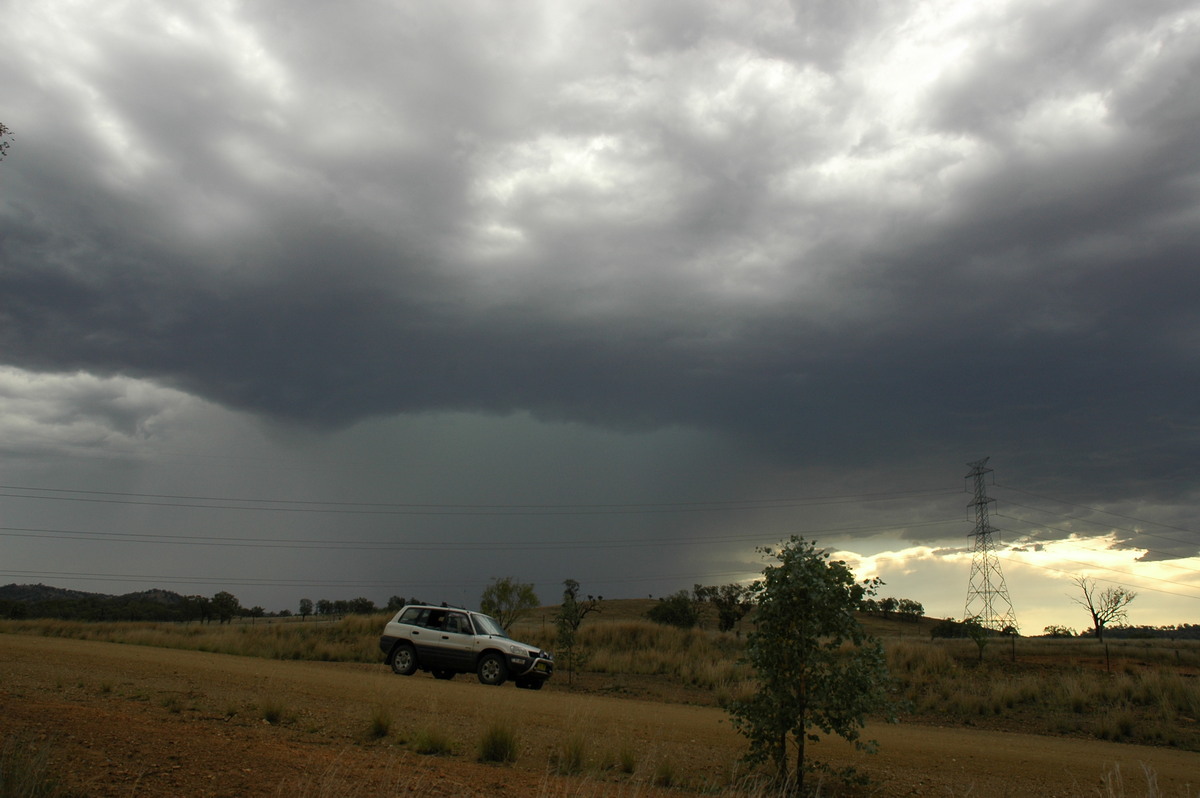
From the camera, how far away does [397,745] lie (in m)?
11.1

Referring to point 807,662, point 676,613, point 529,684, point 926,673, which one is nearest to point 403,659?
point 529,684

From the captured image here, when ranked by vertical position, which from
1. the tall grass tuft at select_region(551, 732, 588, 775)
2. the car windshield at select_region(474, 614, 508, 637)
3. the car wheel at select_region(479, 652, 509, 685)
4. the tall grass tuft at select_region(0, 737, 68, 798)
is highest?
the car windshield at select_region(474, 614, 508, 637)

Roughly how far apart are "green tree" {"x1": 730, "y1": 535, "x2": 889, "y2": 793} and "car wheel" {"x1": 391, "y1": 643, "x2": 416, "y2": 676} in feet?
54.3

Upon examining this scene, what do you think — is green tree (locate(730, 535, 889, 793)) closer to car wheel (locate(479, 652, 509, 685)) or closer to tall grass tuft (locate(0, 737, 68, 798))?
tall grass tuft (locate(0, 737, 68, 798))

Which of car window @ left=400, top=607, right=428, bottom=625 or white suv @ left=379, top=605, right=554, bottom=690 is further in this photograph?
car window @ left=400, top=607, right=428, bottom=625

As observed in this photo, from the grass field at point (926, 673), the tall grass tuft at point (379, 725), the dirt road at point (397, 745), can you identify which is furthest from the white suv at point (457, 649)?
the tall grass tuft at point (379, 725)

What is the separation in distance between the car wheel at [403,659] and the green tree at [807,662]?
54.3 feet

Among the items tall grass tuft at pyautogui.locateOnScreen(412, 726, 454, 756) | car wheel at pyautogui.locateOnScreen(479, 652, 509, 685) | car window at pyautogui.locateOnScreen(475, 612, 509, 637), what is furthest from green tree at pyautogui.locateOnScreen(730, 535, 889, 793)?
car window at pyautogui.locateOnScreen(475, 612, 509, 637)

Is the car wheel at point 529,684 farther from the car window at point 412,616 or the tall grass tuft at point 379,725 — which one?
the tall grass tuft at point 379,725

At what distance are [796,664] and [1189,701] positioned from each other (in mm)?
20726

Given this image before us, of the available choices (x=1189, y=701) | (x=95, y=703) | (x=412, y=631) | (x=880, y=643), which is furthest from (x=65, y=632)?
(x=1189, y=701)

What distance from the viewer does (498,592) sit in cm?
4819

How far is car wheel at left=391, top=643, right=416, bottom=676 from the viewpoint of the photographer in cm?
2438

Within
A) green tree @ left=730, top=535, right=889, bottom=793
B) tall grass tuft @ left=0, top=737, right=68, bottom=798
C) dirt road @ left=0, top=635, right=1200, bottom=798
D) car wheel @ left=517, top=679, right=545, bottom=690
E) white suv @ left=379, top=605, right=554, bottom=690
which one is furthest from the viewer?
car wheel @ left=517, top=679, right=545, bottom=690
